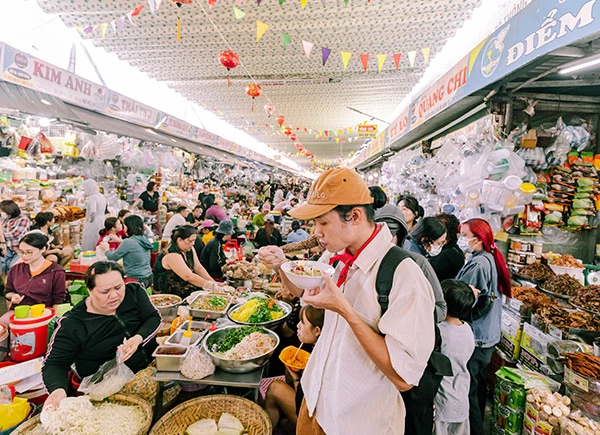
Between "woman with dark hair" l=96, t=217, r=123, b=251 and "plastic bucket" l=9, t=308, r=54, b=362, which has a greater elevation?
"woman with dark hair" l=96, t=217, r=123, b=251

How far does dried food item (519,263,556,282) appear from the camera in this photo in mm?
4020

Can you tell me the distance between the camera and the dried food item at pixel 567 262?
4.06m

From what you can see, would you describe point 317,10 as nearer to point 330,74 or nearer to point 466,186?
point 330,74

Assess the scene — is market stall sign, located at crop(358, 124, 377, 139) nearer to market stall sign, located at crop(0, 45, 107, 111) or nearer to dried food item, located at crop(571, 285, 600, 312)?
market stall sign, located at crop(0, 45, 107, 111)

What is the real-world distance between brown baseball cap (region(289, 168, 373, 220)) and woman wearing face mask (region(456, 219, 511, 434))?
232 centimetres

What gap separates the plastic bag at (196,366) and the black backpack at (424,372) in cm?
163

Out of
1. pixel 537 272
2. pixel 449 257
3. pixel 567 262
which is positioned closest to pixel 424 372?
pixel 449 257

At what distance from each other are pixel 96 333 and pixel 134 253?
271 centimetres

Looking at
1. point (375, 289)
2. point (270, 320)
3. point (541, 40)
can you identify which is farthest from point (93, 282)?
point (541, 40)

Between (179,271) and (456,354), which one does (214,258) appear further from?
(456,354)

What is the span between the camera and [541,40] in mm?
2465

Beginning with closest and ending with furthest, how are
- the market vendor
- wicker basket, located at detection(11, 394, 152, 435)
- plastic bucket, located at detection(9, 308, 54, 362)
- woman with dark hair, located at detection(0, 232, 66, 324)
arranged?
wicker basket, located at detection(11, 394, 152, 435), the market vendor, plastic bucket, located at detection(9, 308, 54, 362), woman with dark hair, located at detection(0, 232, 66, 324)

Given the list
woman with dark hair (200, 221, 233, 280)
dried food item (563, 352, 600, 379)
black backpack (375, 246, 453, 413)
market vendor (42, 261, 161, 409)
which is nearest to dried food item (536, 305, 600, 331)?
dried food item (563, 352, 600, 379)

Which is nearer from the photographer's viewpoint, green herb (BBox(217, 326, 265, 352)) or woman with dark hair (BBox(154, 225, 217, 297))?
green herb (BBox(217, 326, 265, 352))
